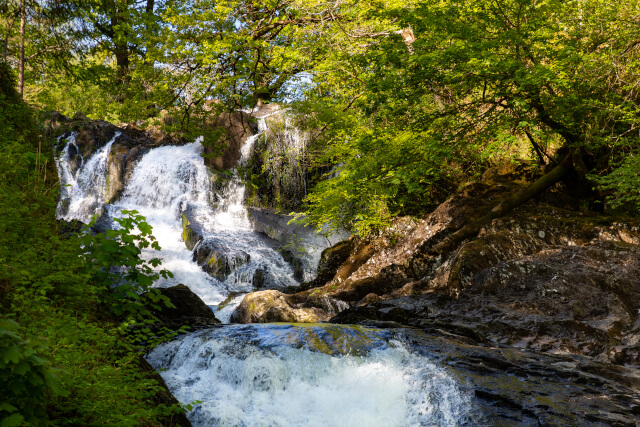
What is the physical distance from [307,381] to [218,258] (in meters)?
9.08

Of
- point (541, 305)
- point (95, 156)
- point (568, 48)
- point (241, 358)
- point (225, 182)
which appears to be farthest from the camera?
point (95, 156)

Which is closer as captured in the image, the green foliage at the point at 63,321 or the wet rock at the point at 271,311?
the green foliage at the point at 63,321

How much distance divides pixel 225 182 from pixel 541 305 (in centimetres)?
1368

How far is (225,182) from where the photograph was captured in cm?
1786

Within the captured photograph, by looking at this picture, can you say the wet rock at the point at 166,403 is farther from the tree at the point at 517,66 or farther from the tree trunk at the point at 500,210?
the tree trunk at the point at 500,210

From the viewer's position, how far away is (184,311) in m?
7.68

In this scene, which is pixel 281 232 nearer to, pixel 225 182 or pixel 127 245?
pixel 225 182

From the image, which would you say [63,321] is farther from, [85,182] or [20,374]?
[85,182]

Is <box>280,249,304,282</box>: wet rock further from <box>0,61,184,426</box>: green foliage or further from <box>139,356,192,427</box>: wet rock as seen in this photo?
<box>139,356,192,427</box>: wet rock

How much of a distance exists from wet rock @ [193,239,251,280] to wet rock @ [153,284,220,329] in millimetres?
5009

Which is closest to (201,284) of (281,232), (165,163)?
(281,232)

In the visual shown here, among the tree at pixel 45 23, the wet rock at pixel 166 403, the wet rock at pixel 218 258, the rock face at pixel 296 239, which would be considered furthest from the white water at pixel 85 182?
the wet rock at pixel 166 403

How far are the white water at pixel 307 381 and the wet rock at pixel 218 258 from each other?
7.39 meters

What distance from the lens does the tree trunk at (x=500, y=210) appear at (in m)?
9.70
